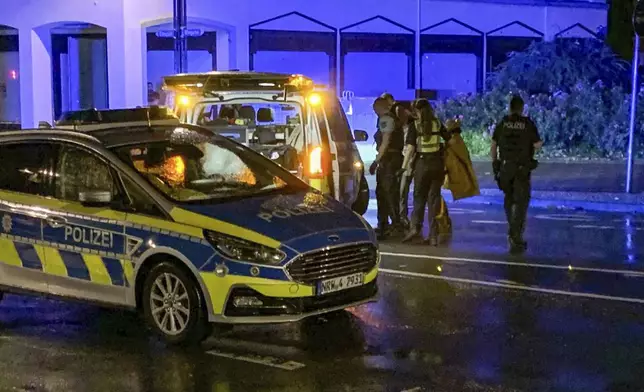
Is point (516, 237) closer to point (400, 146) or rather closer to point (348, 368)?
point (400, 146)

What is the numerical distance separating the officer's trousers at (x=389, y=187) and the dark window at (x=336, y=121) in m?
0.75

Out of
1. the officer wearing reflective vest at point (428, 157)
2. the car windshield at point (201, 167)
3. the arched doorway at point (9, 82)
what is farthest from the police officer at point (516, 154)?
the arched doorway at point (9, 82)

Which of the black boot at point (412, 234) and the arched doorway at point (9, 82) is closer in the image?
the black boot at point (412, 234)

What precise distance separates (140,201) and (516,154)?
492 centimetres

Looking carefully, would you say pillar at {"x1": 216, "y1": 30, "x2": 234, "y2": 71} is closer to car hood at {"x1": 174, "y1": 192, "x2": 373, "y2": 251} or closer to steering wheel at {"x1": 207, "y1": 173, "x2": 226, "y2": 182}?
steering wheel at {"x1": 207, "y1": 173, "x2": 226, "y2": 182}

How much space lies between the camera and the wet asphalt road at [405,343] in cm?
624

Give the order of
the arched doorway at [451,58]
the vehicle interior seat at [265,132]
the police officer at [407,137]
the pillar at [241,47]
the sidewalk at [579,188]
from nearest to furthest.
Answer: the police officer at [407,137], the vehicle interior seat at [265,132], the sidewalk at [579,188], the pillar at [241,47], the arched doorway at [451,58]

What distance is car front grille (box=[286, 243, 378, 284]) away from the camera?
6785 mm

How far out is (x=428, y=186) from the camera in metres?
11.1

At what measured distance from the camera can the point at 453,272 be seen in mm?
9773

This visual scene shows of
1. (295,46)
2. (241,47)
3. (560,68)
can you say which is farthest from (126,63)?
(560,68)

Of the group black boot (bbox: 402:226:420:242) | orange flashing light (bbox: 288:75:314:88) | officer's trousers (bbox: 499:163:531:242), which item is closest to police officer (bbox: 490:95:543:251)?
officer's trousers (bbox: 499:163:531:242)

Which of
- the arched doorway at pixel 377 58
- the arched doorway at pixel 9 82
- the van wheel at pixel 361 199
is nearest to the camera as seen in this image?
the van wheel at pixel 361 199

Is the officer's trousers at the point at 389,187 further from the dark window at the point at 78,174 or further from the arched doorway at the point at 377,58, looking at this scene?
the arched doorway at the point at 377,58
